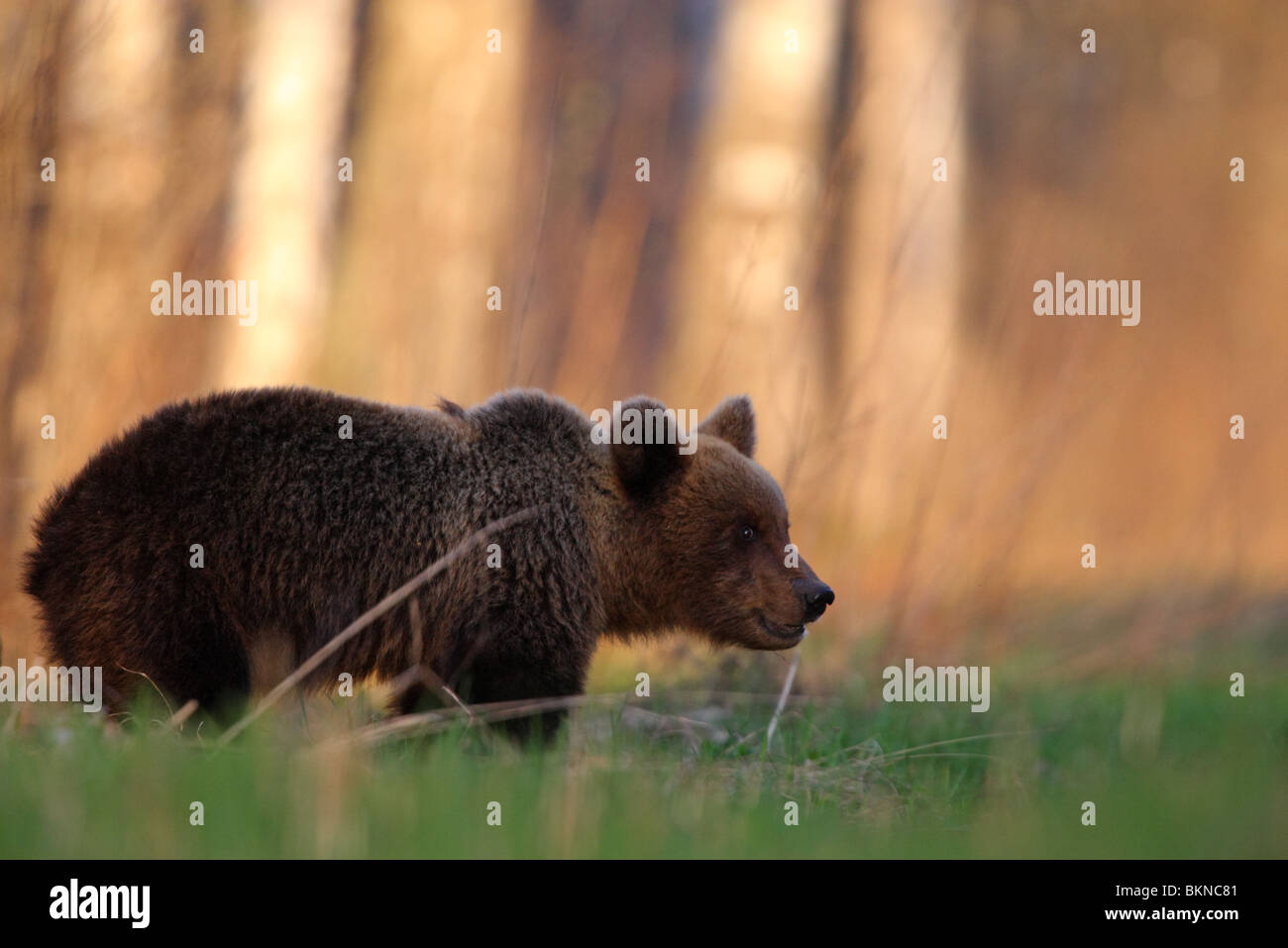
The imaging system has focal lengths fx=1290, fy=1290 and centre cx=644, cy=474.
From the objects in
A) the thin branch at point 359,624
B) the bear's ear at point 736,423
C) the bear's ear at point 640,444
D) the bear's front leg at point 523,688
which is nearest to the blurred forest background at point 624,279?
the bear's ear at point 736,423

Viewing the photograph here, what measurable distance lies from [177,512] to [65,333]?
2904mm

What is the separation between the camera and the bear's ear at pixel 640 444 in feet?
15.5

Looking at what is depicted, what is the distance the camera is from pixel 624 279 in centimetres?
732

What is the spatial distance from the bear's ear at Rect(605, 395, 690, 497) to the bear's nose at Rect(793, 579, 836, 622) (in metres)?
0.69

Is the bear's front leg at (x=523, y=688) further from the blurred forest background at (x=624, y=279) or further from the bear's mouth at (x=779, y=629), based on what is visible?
the blurred forest background at (x=624, y=279)

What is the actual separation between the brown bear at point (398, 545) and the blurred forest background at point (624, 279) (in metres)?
1.34

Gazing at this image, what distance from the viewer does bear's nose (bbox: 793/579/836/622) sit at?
4844 millimetres

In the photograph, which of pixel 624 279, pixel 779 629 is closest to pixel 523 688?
pixel 779 629

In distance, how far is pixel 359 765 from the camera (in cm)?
306

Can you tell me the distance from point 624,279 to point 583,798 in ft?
15.5

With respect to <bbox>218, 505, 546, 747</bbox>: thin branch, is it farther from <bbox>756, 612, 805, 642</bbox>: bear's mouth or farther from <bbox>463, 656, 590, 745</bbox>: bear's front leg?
<bbox>756, 612, 805, 642</bbox>: bear's mouth

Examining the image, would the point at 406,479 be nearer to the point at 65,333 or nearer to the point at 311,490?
the point at 311,490

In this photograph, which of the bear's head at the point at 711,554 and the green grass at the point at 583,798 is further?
the bear's head at the point at 711,554

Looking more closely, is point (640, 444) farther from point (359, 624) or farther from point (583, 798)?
point (583, 798)
